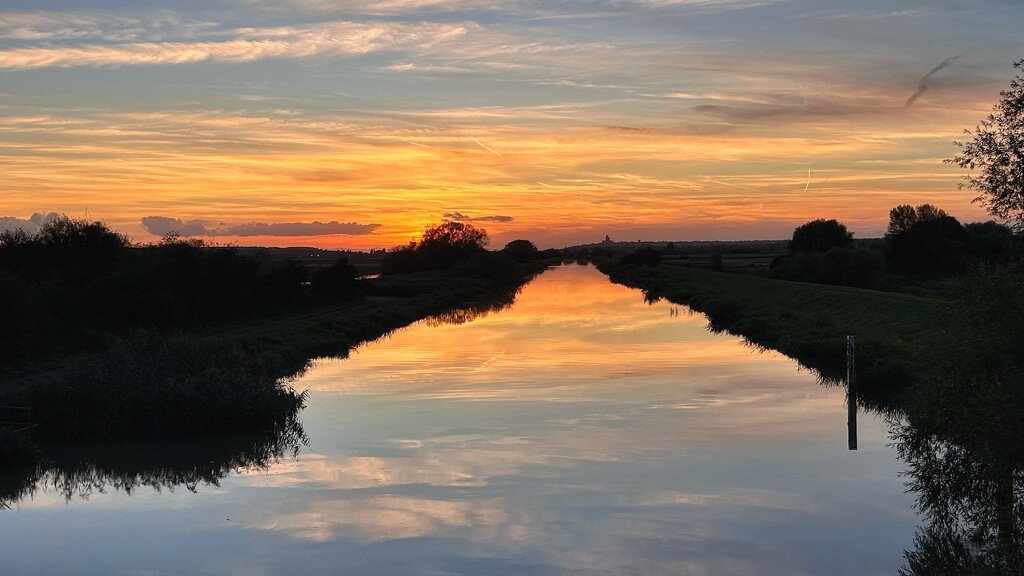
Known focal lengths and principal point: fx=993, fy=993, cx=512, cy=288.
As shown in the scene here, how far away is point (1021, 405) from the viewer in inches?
349

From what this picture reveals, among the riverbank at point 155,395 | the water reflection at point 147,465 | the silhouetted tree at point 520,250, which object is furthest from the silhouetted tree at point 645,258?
the water reflection at point 147,465

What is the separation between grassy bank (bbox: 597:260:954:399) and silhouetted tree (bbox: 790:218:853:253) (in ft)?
108

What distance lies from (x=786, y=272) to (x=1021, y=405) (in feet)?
229

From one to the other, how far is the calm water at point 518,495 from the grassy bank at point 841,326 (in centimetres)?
152

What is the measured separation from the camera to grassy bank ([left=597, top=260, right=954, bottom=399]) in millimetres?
17300

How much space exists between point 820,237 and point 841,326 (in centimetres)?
5836

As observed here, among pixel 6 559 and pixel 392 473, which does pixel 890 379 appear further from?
pixel 6 559

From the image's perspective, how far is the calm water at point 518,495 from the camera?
10.2m

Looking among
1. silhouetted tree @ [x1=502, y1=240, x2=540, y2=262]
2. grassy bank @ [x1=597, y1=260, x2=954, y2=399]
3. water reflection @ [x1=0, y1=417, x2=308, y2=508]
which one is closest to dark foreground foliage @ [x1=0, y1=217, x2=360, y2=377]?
water reflection @ [x1=0, y1=417, x2=308, y2=508]

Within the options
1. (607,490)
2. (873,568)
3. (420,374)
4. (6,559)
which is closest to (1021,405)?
(873,568)

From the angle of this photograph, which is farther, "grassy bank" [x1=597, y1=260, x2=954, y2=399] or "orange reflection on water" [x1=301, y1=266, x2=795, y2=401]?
"orange reflection on water" [x1=301, y1=266, x2=795, y2=401]

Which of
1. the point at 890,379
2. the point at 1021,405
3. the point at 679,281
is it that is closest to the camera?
the point at 1021,405

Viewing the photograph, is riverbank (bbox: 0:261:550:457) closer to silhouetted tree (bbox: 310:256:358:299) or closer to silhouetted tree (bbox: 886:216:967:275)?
→ silhouetted tree (bbox: 310:256:358:299)

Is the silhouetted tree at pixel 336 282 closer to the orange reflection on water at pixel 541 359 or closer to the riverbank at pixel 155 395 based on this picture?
the orange reflection on water at pixel 541 359
